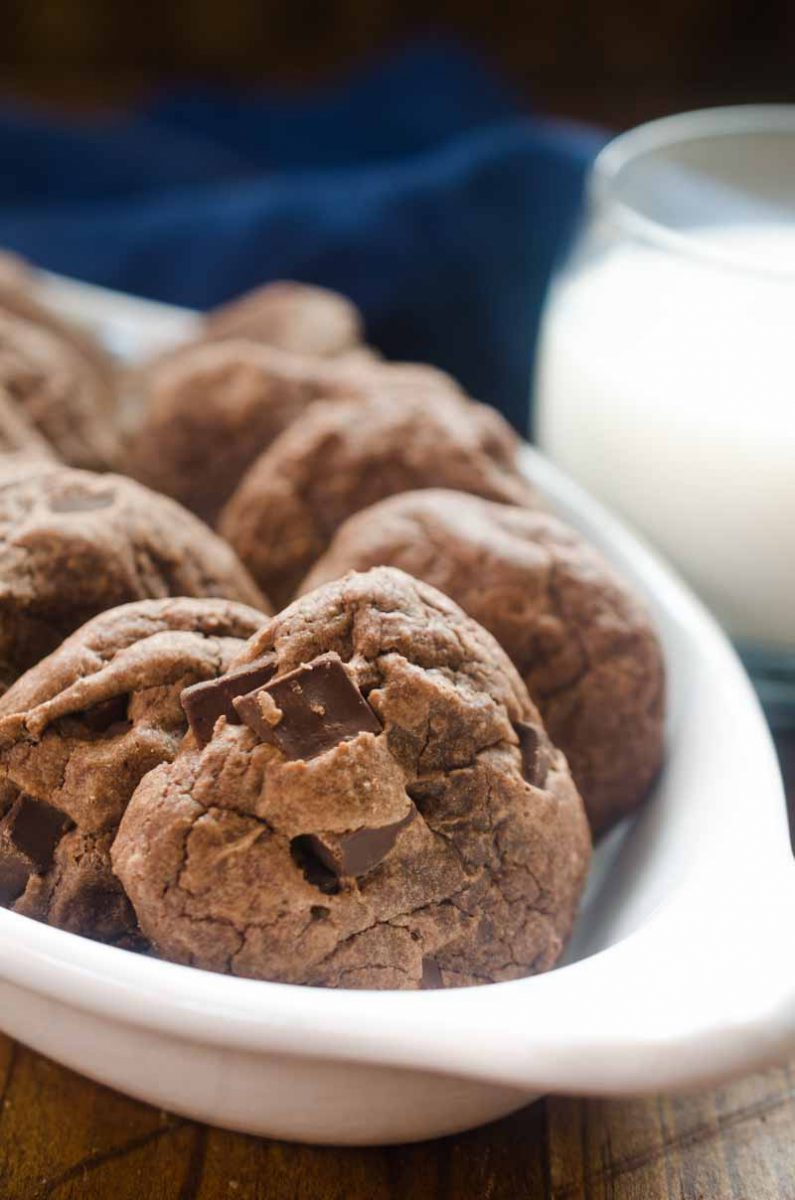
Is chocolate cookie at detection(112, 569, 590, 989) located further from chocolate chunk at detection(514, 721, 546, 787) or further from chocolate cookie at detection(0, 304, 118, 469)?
chocolate cookie at detection(0, 304, 118, 469)

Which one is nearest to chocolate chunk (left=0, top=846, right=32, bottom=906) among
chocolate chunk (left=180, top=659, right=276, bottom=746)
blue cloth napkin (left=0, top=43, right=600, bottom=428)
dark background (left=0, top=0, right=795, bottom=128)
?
chocolate chunk (left=180, top=659, right=276, bottom=746)

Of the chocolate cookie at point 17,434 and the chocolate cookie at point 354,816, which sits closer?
the chocolate cookie at point 354,816

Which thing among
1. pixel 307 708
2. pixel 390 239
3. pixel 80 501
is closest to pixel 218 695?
pixel 307 708

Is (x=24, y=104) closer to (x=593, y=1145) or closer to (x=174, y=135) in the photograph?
(x=174, y=135)

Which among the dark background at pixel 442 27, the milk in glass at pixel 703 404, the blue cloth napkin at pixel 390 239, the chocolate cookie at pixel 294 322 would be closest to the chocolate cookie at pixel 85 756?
the milk in glass at pixel 703 404

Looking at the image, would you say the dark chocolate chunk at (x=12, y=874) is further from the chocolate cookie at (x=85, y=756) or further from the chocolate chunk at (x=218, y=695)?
the chocolate chunk at (x=218, y=695)

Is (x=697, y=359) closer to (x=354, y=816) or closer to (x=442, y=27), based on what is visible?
(x=354, y=816)
